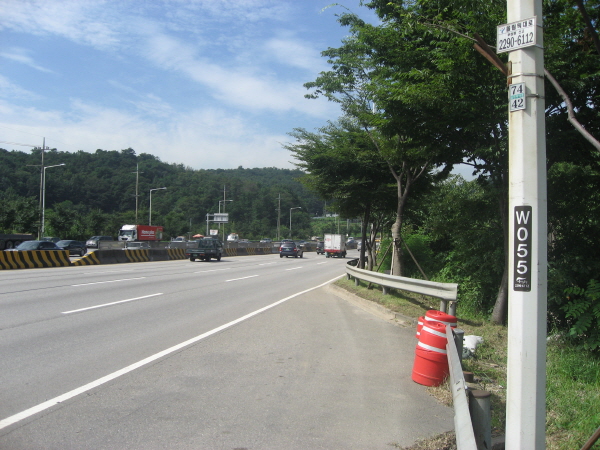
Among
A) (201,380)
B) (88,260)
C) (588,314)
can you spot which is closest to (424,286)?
(588,314)

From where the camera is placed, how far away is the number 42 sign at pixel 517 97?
11.4ft

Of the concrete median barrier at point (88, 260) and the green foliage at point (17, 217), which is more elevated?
the green foliage at point (17, 217)

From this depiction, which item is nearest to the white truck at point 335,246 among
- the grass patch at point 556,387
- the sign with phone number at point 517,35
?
the grass patch at point 556,387

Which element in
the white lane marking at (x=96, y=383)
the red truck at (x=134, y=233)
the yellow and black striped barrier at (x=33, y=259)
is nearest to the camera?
the white lane marking at (x=96, y=383)

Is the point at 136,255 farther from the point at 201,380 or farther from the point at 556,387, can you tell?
the point at 556,387

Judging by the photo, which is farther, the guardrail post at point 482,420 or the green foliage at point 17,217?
the green foliage at point 17,217

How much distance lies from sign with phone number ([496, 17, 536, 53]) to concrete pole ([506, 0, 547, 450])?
0.16 feet

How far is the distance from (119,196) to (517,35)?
95.9 metres

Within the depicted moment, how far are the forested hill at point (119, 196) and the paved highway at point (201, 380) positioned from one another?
2281 cm

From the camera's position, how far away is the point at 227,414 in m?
5.15

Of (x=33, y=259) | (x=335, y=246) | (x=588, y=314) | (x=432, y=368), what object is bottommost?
(x=432, y=368)

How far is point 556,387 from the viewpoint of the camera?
6047mm

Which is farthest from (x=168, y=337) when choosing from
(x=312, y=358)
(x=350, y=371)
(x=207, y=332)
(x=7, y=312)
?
(x=7, y=312)

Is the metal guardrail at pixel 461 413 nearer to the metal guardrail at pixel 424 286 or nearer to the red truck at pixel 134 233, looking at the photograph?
the metal guardrail at pixel 424 286
